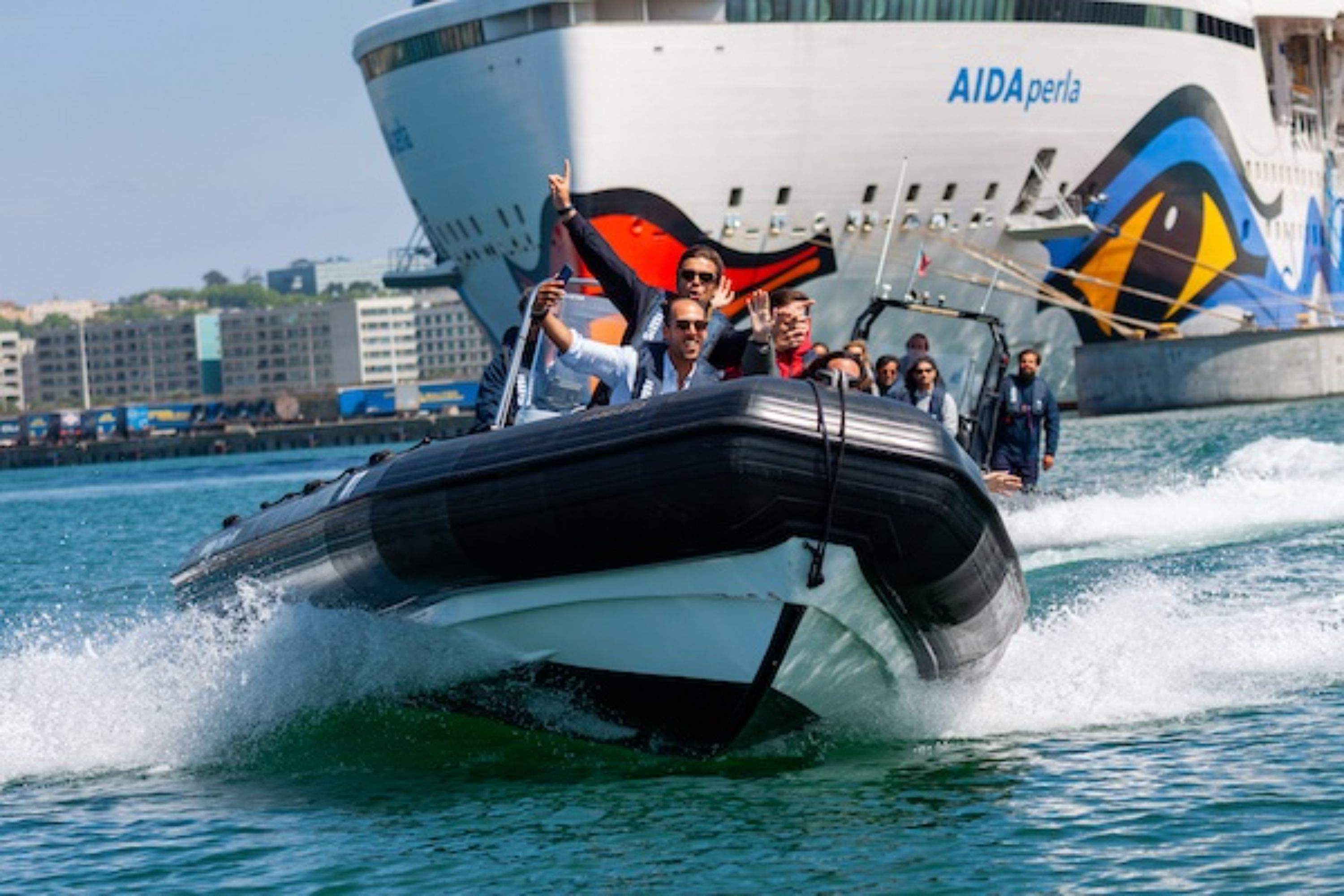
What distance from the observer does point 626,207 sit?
130ft

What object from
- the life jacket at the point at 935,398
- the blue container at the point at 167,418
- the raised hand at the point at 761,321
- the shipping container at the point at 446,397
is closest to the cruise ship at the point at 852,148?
the life jacket at the point at 935,398

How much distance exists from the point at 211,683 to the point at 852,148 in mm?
32658

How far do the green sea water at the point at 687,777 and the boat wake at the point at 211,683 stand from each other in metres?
0.01

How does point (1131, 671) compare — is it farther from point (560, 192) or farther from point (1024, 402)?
point (1024, 402)

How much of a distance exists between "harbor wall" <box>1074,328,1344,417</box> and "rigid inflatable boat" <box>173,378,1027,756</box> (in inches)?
1519

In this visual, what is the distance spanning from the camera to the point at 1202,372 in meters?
47.3

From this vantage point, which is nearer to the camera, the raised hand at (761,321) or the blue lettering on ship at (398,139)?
the raised hand at (761,321)

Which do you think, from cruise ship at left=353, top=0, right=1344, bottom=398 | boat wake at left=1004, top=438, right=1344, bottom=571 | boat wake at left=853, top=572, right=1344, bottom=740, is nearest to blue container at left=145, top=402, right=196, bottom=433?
cruise ship at left=353, top=0, right=1344, bottom=398

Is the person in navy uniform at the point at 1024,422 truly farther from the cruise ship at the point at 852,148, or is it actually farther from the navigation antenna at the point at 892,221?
the navigation antenna at the point at 892,221

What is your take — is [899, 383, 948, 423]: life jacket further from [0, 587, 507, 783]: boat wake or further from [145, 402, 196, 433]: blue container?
[145, 402, 196, 433]: blue container

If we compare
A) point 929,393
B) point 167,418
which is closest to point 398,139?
point 929,393

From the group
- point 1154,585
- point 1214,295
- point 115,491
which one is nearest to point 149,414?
point 115,491

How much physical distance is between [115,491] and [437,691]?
5313 centimetres

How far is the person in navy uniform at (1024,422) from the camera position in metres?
18.9
